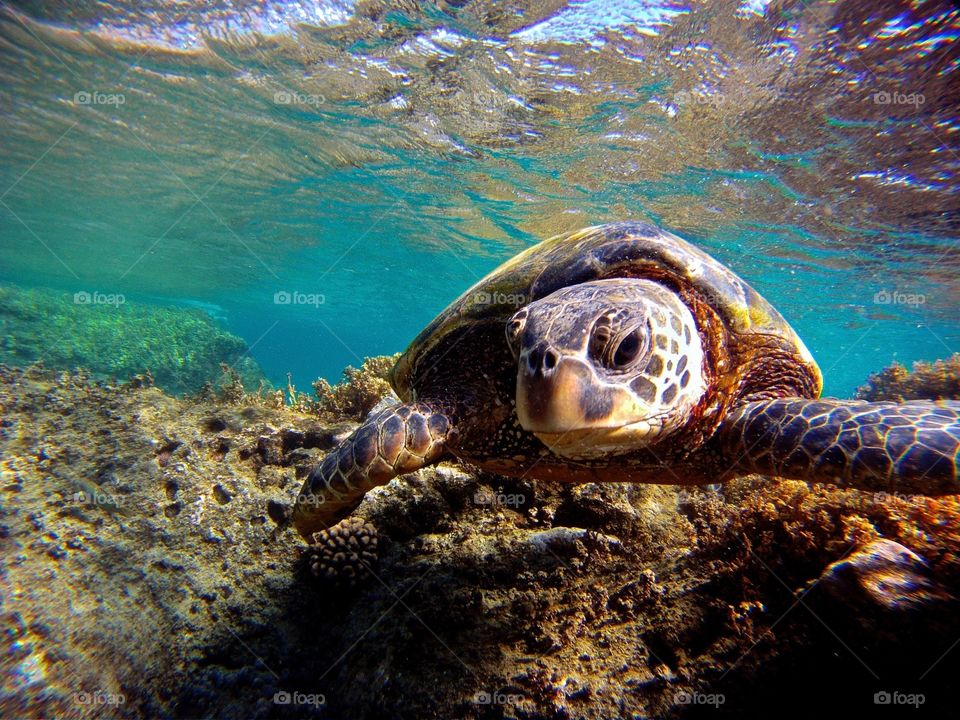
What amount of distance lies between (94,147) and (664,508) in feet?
71.7

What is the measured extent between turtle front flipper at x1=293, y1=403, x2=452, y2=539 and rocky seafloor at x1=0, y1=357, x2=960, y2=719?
63cm

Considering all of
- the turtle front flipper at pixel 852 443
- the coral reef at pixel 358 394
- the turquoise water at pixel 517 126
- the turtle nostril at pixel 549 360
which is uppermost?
the turquoise water at pixel 517 126

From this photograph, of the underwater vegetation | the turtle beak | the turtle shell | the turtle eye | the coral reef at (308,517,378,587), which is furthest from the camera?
the underwater vegetation

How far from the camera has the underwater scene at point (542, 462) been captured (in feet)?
5.89

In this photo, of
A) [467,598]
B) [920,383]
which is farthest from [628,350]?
[920,383]

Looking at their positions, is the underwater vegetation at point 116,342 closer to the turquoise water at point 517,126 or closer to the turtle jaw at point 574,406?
the turquoise water at point 517,126

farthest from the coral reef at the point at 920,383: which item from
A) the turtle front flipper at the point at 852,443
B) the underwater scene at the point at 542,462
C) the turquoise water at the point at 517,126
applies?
the turtle front flipper at the point at 852,443

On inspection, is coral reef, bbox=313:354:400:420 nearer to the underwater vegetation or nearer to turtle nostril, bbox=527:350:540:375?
turtle nostril, bbox=527:350:540:375

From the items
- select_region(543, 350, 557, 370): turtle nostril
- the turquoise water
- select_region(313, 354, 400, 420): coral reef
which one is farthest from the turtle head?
the turquoise water

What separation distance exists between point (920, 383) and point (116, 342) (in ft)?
81.0

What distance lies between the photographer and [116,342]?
1538 cm

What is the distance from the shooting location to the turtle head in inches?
69.9

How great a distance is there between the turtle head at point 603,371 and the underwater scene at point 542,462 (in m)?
0.02

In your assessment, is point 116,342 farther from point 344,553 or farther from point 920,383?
point 920,383
